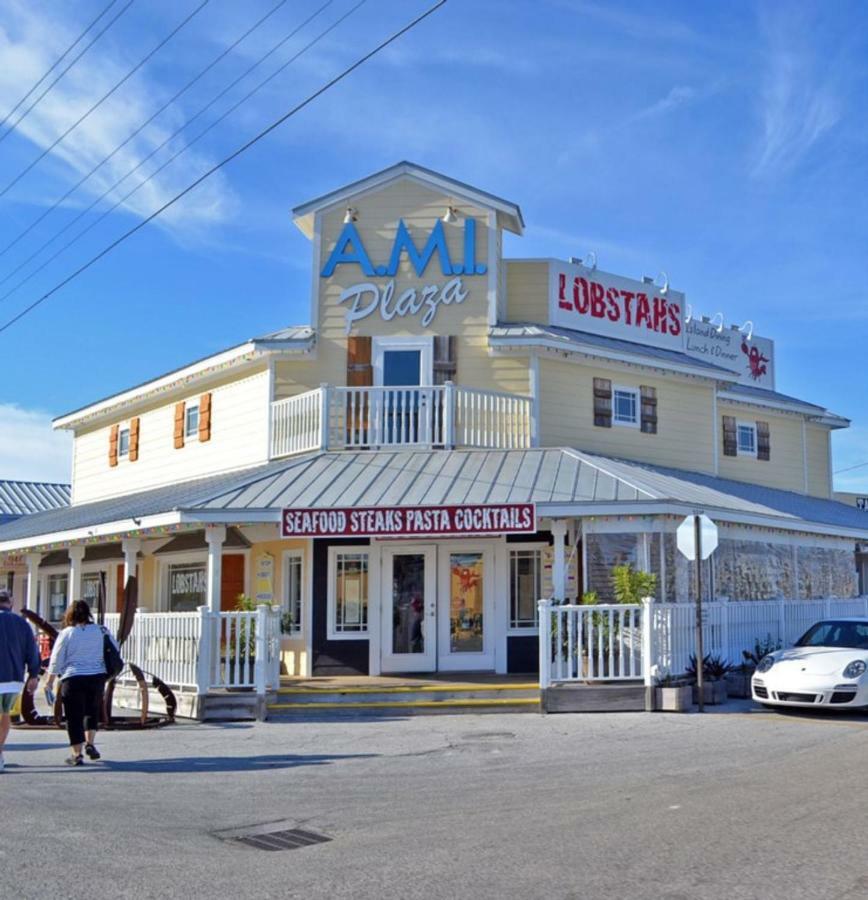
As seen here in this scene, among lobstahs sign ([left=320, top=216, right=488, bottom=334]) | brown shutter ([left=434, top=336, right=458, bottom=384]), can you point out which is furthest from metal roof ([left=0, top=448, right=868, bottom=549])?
lobstahs sign ([left=320, top=216, right=488, bottom=334])

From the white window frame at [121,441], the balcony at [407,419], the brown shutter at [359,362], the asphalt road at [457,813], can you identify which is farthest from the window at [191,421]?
the asphalt road at [457,813]

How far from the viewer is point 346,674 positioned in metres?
17.4

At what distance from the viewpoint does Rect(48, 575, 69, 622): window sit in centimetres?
2584

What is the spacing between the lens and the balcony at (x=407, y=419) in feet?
60.0

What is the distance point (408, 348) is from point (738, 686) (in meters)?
7.94

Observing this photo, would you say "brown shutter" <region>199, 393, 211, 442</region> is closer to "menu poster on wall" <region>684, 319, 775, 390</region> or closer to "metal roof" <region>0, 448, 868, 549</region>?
"metal roof" <region>0, 448, 868, 549</region>

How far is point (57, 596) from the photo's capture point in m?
26.3

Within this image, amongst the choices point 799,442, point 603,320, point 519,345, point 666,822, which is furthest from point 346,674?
point 799,442

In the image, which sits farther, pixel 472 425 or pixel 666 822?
pixel 472 425

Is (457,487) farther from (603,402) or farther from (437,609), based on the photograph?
(603,402)

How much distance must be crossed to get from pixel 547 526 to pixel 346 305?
18.6 feet

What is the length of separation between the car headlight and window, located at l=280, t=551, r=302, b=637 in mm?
8640

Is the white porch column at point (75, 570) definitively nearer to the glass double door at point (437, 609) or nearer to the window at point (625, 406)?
the glass double door at point (437, 609)

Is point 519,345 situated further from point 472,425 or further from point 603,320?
point 603,320
